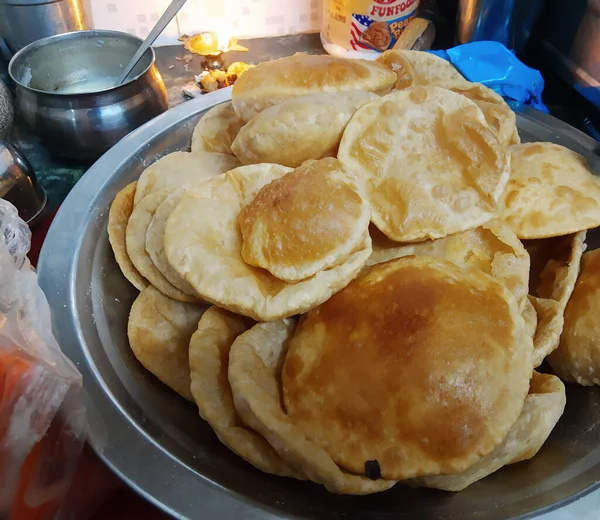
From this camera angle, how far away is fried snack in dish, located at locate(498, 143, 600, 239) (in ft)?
3.29

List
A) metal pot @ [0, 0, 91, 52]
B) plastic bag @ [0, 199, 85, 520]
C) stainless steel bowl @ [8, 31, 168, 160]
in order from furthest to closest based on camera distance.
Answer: metal pot @ [0, 0, 91, 52] < stainless steel bowl @ [8, 31, 168, 160] < plastic bag @ [0, 199, 85, 520]

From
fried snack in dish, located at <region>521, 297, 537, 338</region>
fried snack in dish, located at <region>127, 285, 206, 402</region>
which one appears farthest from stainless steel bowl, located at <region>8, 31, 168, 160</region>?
fried snack in dish, located at <region>521, 297, 537, 338</region>

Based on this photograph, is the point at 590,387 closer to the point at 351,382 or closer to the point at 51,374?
the point at 351,382

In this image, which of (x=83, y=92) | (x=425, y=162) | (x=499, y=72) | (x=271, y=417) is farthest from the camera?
(x=499, y=72)

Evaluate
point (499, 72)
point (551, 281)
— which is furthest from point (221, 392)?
point (499, 72)

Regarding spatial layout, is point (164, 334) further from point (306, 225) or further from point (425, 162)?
point (425, 162)

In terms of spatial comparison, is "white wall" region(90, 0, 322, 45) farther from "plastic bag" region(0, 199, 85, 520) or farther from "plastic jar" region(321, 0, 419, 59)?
"plastic bag" region(0, 199, 85, 520)

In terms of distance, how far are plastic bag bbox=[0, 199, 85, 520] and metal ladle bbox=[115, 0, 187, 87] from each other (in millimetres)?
935

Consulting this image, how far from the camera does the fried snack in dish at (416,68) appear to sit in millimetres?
Answer: 1291

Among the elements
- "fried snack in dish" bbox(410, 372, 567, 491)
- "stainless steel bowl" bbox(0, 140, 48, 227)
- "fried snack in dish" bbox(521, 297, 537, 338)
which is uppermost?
"fried snack in dish" bbox(521, 297, 537, 338)

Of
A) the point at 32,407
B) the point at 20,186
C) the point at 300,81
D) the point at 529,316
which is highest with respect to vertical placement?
the point at 300,81

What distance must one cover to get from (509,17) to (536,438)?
155cm

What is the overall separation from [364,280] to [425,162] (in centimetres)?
29

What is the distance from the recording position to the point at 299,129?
97cm
